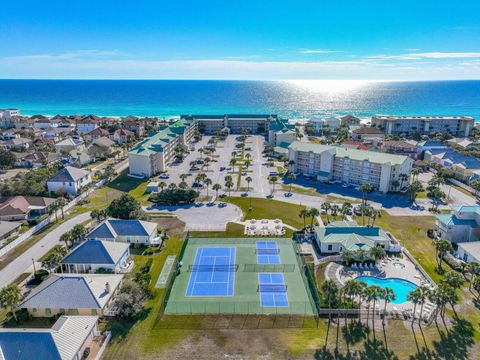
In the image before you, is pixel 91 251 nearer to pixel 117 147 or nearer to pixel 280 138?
pixel 117 147

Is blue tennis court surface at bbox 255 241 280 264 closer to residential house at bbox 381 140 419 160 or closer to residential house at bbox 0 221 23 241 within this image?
residential house at bbox 0 221 23 241

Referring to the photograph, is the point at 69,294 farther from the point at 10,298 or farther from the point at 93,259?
the point at 93,259

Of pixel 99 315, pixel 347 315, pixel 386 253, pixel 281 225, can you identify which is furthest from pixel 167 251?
pixel 386 253

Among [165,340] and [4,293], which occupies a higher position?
[4,293]

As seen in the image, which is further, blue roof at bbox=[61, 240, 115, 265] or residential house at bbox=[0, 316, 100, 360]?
blue roof at bbox=[61, 240, 115, 265]

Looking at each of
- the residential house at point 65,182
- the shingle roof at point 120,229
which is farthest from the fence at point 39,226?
the shingle roof at point 120,229

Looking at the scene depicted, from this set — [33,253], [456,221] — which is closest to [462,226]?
[456,221]

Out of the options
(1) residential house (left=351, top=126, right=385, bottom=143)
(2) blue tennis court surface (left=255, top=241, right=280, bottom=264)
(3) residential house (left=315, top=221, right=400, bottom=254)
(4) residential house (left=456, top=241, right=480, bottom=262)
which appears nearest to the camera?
(4) residential house (left=456, top=241, right=480, bottom=262)

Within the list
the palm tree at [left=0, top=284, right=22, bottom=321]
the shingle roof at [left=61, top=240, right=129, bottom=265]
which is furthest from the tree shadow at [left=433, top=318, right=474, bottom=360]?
the palm tree at [left=0, top=284, right=22, bottom=321]
